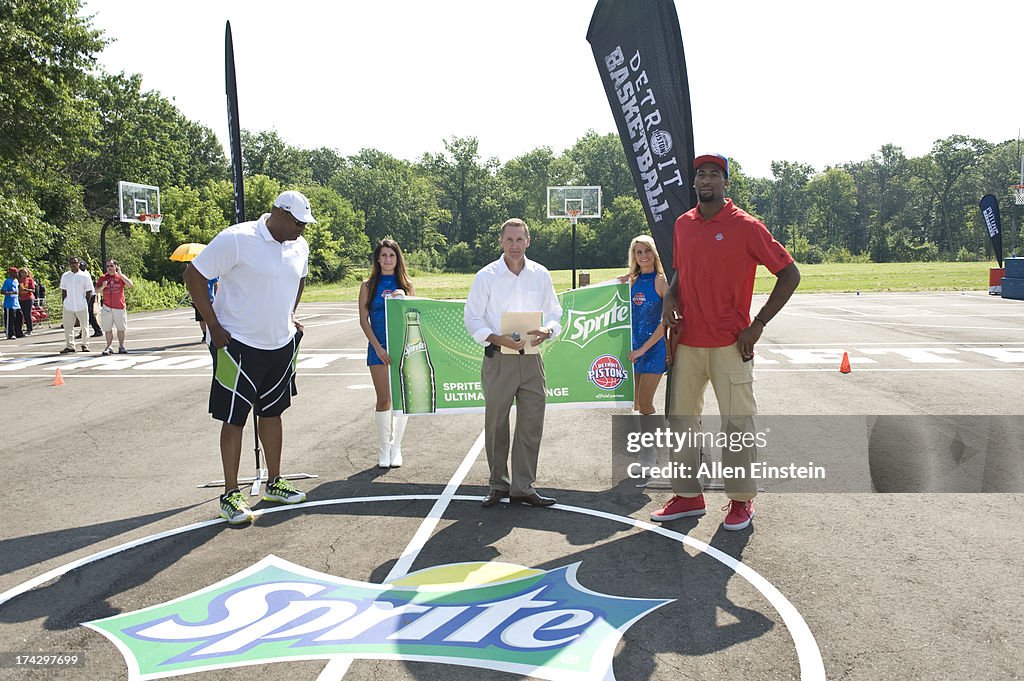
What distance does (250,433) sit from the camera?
30.8 ft

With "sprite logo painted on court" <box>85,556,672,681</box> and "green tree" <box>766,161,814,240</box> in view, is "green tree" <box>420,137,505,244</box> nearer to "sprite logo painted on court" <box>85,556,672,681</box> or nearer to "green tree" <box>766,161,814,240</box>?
"green tree" <box>766,161,814,240</box>

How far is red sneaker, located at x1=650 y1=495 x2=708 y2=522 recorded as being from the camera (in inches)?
232

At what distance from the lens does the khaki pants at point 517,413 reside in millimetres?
6359

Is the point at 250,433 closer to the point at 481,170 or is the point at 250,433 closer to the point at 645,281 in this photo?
the point at 645,281

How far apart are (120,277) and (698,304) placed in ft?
54.7

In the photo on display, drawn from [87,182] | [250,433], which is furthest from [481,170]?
[250,433]

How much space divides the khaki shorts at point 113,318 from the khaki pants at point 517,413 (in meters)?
14.8

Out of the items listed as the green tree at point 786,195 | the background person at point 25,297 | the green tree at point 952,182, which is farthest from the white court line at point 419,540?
the green tree at point 786,195

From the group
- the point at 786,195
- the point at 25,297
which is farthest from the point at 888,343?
the point at 786,195

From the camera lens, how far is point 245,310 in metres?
6.06

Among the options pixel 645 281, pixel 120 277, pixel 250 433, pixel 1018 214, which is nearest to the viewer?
pixel 645 281

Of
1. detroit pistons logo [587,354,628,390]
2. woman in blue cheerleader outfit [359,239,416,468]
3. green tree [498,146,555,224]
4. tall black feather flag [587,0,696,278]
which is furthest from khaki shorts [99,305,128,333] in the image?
green tree [498,146,555,224]

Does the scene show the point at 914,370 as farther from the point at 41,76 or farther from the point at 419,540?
the point at 41,76

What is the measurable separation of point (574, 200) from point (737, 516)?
4449cm
